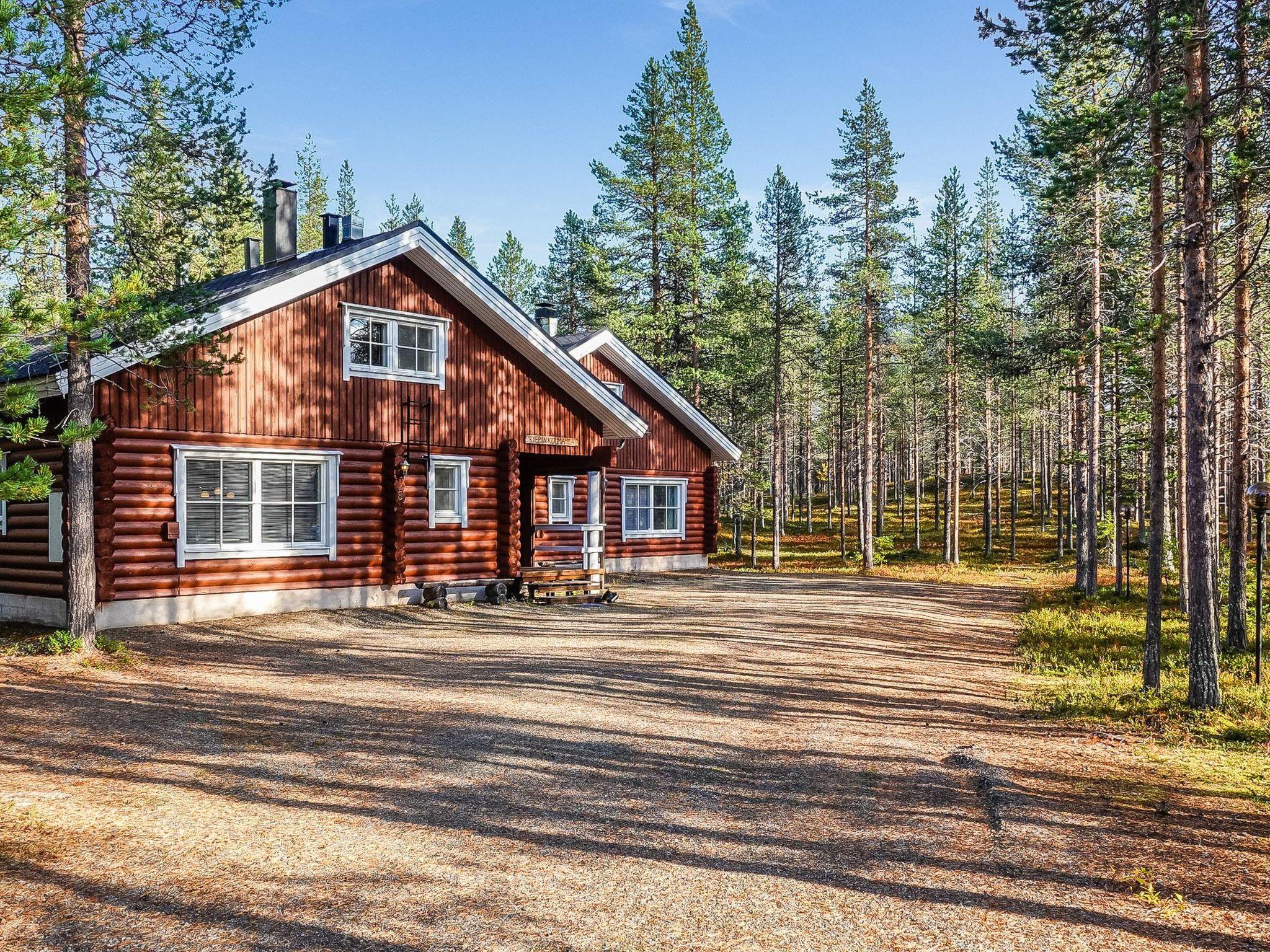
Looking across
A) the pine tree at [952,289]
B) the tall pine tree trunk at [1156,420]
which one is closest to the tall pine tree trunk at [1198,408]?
the tall pine tree trunk at [1156,420]

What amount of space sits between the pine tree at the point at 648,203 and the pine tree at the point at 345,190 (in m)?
29.9

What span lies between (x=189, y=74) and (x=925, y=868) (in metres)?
12.9

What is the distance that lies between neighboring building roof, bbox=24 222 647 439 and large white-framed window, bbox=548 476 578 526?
2504 mm

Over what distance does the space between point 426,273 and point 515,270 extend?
42.7m

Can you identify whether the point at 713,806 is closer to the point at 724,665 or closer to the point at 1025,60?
the point at 724,665

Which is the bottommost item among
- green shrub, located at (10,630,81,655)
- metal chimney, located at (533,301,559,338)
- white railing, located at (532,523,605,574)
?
green shrub, located at (10,630,81,655)

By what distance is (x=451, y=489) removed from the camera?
19.9m

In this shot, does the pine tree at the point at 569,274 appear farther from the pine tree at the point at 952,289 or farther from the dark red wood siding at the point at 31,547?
the dark red wood siding at the point at 31,547

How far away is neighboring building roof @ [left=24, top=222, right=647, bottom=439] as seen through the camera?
15.3 m

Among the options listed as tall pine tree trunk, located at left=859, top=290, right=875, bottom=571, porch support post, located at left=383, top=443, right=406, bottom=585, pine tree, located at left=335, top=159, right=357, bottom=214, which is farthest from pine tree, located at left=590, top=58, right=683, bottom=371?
pine tree, located at left=335, top=159, right=357, bottom=214

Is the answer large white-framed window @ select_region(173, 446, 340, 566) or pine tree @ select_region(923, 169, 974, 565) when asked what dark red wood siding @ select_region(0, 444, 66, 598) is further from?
pine tree @ select_region(923, 169, 974, 565)

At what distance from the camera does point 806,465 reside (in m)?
61.6

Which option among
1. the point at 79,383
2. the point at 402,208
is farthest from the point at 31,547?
the point at 402,208

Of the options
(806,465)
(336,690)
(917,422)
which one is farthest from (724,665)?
(806,465)
